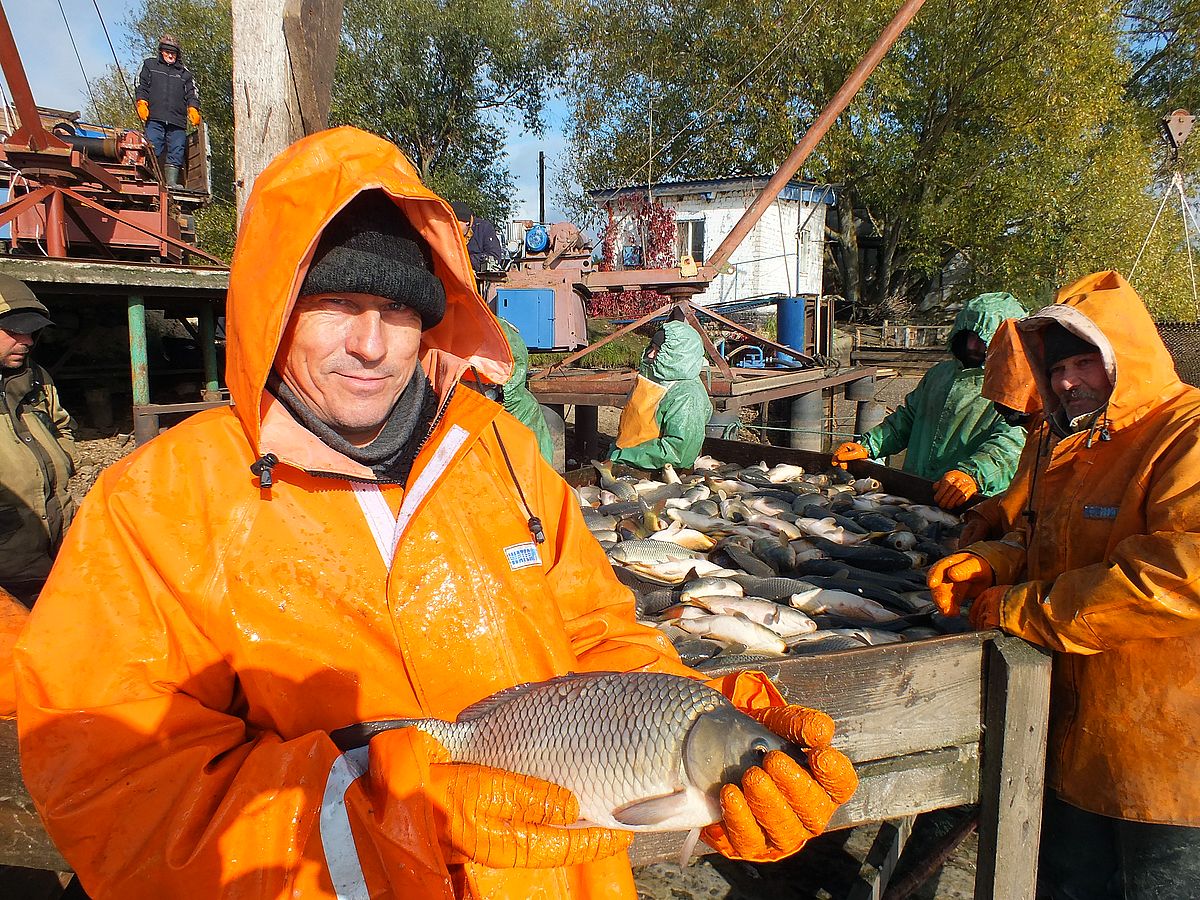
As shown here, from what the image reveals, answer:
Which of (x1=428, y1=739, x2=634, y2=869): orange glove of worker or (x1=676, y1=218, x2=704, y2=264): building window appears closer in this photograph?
(x1=428, y1=739, x2=634, y2=869): orange glove of worker

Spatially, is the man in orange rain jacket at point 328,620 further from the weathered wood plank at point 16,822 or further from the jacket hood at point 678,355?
the jacket hood at point 678,355

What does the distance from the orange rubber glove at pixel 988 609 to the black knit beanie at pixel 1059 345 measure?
93 centimetres

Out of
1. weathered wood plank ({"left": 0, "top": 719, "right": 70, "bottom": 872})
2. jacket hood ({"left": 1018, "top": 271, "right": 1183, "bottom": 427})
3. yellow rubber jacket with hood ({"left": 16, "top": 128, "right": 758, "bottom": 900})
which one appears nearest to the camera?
yellow rubber jacket with hood ({"left": 16, "top": 128, "right": 758, "bottom": 900})

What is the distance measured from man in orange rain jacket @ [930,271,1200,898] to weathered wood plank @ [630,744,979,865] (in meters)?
0.41

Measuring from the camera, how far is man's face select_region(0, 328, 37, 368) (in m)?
4.27

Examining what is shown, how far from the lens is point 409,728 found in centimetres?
133

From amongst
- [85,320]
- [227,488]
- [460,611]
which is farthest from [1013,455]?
[85,320]

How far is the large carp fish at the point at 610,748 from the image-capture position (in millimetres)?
1438

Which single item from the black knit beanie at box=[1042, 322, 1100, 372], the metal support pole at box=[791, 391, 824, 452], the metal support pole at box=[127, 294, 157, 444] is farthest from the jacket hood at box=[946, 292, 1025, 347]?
the metal support pole at box=[127, 294, 157, 444]

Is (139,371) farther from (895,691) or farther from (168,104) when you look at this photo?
(895,691)

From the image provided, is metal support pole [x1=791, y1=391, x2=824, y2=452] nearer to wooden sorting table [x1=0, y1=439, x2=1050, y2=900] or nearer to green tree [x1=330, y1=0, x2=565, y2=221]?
wooden sorting table [x1=0, y1=439, x2=1050, y2=900]

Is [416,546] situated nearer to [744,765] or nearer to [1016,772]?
[744,765]

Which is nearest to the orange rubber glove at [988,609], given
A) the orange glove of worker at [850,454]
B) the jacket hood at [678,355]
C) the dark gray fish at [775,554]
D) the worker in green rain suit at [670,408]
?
the dark gray fish at [775,554]

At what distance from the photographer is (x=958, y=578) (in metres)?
3.00
